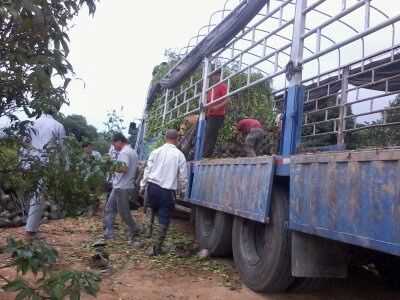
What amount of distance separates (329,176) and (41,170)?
1.83 metres

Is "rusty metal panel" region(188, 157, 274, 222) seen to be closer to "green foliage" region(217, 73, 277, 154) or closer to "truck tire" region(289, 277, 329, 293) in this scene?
"truck tire" region(289, 277, 329, 293)

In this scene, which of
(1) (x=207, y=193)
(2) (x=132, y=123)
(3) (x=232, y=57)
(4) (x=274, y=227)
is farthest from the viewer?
(2) (x=132, y=123)

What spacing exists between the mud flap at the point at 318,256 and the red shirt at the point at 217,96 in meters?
3.22

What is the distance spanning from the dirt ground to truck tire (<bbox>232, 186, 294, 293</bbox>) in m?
0.13

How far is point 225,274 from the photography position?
5145mm

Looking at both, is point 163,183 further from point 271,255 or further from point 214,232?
point 271,255

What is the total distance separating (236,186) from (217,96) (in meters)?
2.17

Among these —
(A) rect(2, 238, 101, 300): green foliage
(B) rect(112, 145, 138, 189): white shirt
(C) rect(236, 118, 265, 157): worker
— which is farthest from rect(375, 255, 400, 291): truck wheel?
(B) rect(112, 145, 138, 189): white shirt

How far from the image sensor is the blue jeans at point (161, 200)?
19.8 ft

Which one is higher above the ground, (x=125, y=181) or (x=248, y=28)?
(x=248, y=28)

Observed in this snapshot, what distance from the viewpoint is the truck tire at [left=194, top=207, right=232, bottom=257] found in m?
5.55

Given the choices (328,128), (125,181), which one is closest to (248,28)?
(328,128)

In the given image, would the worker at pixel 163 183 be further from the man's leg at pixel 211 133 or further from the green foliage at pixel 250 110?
the green foliage at pixel 250 110

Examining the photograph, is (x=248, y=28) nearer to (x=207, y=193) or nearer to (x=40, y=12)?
(x=207, y=193)
